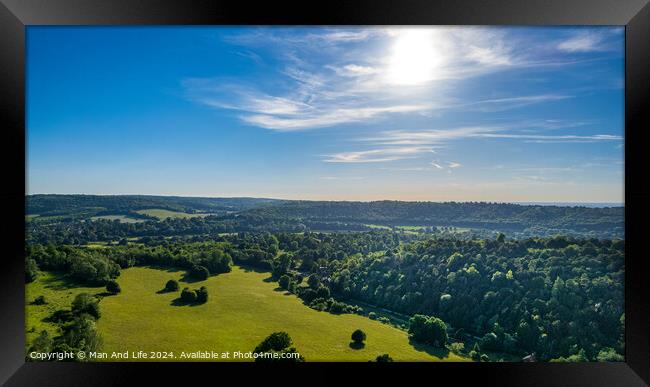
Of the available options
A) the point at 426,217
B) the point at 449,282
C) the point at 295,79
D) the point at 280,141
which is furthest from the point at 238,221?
the point at 449,282

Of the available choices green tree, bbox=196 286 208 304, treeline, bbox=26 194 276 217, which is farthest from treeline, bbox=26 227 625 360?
treeline, bbox=26 194 276 217

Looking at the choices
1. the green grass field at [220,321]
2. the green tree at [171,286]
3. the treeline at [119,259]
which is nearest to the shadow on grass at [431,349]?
the green grass field at [220,321]

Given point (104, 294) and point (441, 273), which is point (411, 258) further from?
point (104, 294)

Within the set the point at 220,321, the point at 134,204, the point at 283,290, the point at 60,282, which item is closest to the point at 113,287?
the point at 60,282

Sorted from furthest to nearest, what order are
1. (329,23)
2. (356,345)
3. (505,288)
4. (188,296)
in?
1. (505,288)
2. (188,296)
3. (356,345)
4. (329,23)

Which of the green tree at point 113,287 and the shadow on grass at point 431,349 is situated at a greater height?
the green tree at point 113,287

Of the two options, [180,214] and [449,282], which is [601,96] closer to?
[449,282]

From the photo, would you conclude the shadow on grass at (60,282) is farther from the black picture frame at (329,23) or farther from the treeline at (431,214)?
the treeline at (431,214)
